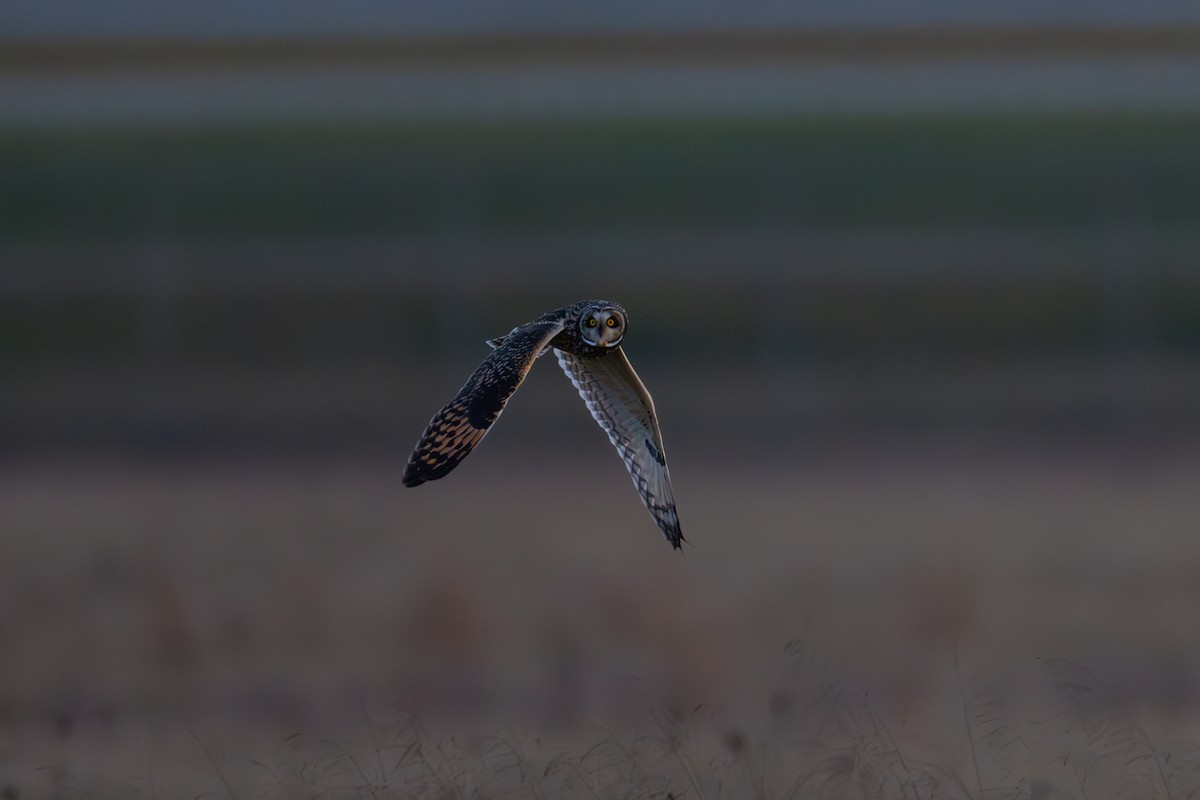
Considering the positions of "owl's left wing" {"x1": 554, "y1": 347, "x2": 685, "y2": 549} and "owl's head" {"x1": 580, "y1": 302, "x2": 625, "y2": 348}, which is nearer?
"owl's head" {"x1": 580, "y1": 302, "x2": 625, "y2": 348}

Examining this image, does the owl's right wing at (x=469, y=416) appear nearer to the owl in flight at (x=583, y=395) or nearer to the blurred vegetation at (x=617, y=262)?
the owl in flight at (x=583, y=395)

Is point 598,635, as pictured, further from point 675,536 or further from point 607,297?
point 607,297

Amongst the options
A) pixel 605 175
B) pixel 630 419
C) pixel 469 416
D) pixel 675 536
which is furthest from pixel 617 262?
pixel 469 416

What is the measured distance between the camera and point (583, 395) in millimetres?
4281

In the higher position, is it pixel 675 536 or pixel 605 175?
pixel 605 175

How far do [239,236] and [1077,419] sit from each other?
27.7ft

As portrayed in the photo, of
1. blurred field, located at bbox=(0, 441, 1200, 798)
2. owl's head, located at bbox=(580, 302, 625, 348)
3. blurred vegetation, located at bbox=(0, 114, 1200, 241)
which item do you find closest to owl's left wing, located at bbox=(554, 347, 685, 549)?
owl's head, located at bbox=(580, 302, 625, 348)

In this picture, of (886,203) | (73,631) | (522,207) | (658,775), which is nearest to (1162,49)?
(886,203)

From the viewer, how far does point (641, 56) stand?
14695 mm

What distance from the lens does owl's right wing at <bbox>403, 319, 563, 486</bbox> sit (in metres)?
3.36

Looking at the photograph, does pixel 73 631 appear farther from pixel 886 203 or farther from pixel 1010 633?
pixel 886 203

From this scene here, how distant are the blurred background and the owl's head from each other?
3.23m

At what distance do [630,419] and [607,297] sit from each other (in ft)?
34.1

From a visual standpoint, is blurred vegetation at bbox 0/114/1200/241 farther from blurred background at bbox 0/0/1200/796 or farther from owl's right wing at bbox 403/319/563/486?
owl's right wing at bbox 403/319/563/486
